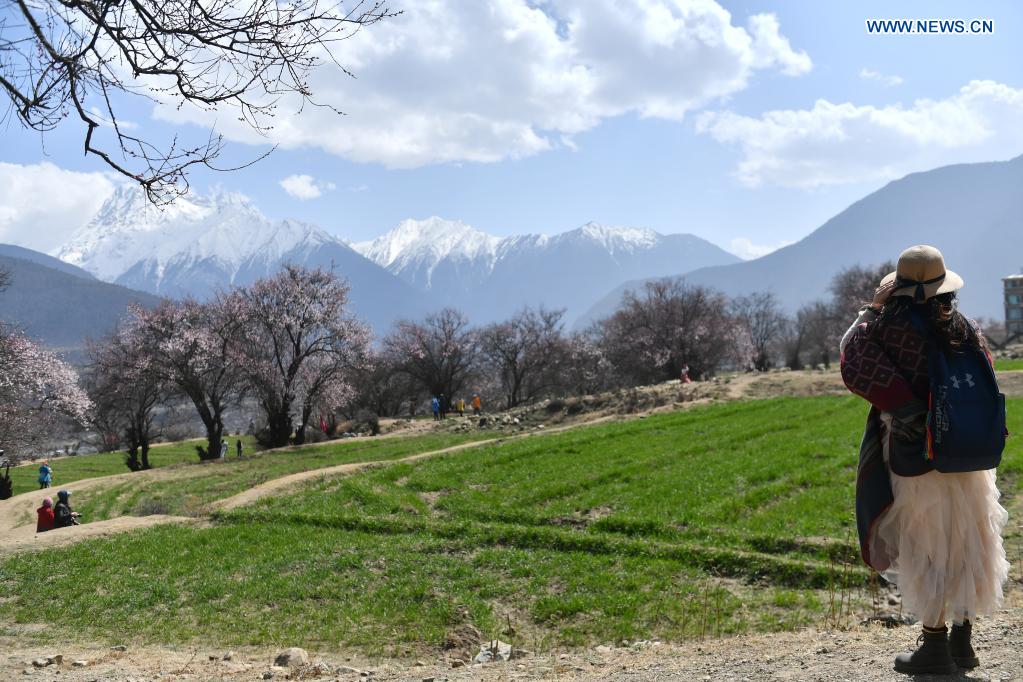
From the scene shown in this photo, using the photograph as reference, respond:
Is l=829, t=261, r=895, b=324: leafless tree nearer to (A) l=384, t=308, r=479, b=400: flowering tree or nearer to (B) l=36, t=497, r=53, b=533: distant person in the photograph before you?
(A) l=384, t=308, r=479, b=400: flowering tree

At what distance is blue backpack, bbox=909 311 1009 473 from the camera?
4117 mm

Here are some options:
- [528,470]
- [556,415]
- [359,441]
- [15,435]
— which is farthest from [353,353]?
[528,470]

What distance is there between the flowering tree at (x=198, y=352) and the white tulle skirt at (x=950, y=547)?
39470 millimetres

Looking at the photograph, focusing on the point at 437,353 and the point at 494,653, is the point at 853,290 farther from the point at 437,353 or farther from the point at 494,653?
the point at 494,653

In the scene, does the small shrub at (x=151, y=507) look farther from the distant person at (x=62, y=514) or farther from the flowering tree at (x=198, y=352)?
the flowering tree at (x=198, y=352)

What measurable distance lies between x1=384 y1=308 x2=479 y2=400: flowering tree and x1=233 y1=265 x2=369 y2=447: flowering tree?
1799cm

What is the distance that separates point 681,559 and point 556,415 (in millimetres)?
28212

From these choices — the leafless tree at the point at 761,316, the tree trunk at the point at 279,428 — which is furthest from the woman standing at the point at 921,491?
the leafless tree at the point at 761,316

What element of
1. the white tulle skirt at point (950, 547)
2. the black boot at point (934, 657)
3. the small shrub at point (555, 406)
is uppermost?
the white tulle skirt at point (950, 547)

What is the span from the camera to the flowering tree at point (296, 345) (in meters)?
41.9

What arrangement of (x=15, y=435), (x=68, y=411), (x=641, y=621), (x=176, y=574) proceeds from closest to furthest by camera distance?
(x=641, y=621) → (x=176, y=574) → (x=15, y=435) → (x=68, y=411)

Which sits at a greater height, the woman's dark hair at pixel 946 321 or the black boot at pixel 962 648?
the woman's dark hair at pixel 946 321

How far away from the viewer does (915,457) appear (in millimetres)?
4281

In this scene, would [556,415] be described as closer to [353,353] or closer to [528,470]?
[353,353]
